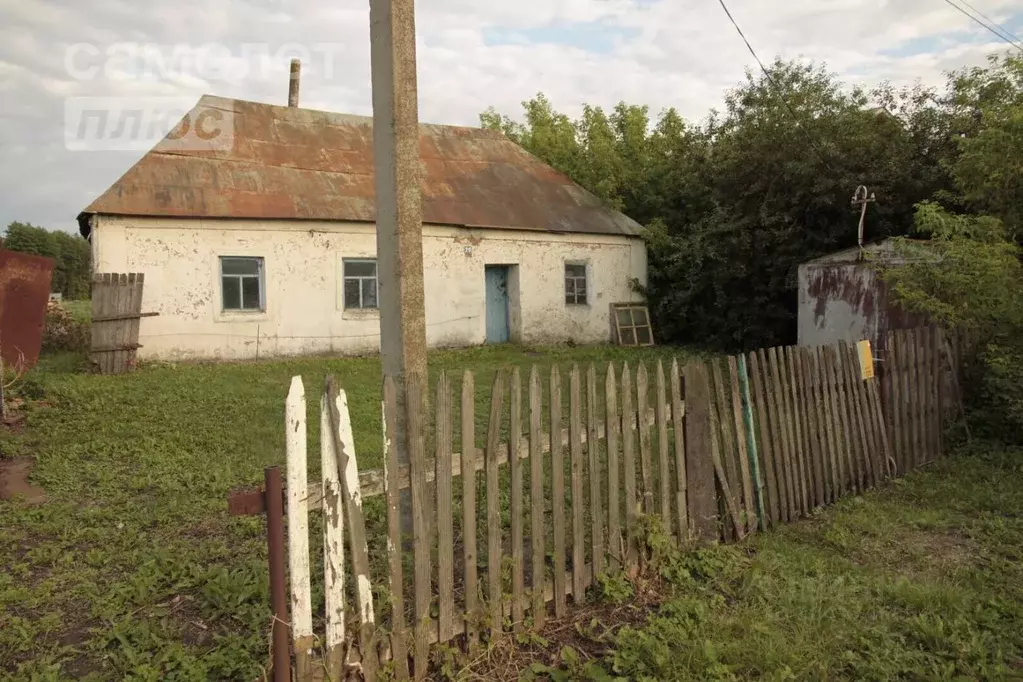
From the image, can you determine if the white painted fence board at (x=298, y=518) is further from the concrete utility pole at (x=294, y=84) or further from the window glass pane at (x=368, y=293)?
the concrete utility pole at (x=294, y=84)

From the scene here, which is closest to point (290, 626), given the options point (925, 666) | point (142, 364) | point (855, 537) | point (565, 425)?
point (565, 425)

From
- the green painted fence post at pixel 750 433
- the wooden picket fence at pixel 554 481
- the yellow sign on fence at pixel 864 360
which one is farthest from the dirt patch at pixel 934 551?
the yellow sign on fence at pixel 864 360

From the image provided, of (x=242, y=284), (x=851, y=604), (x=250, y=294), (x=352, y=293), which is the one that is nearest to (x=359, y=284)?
(x=352, y=293)

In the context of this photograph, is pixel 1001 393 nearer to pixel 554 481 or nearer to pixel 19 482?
pixel 554 481

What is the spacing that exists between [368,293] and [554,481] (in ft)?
38.4

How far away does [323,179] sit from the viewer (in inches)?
581

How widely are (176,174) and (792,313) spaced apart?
12.2 meters

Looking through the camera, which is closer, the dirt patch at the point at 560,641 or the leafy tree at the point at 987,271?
the dirt patch at the point at 560,641

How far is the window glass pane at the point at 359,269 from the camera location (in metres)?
14.2

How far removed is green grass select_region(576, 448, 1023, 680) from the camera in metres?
3.00

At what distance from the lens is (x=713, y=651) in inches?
116

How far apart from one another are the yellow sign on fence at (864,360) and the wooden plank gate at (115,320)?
10463mm

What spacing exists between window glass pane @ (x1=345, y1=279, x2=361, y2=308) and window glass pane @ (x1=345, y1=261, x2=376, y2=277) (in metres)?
0.15

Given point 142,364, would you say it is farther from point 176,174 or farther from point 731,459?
point 731,459
